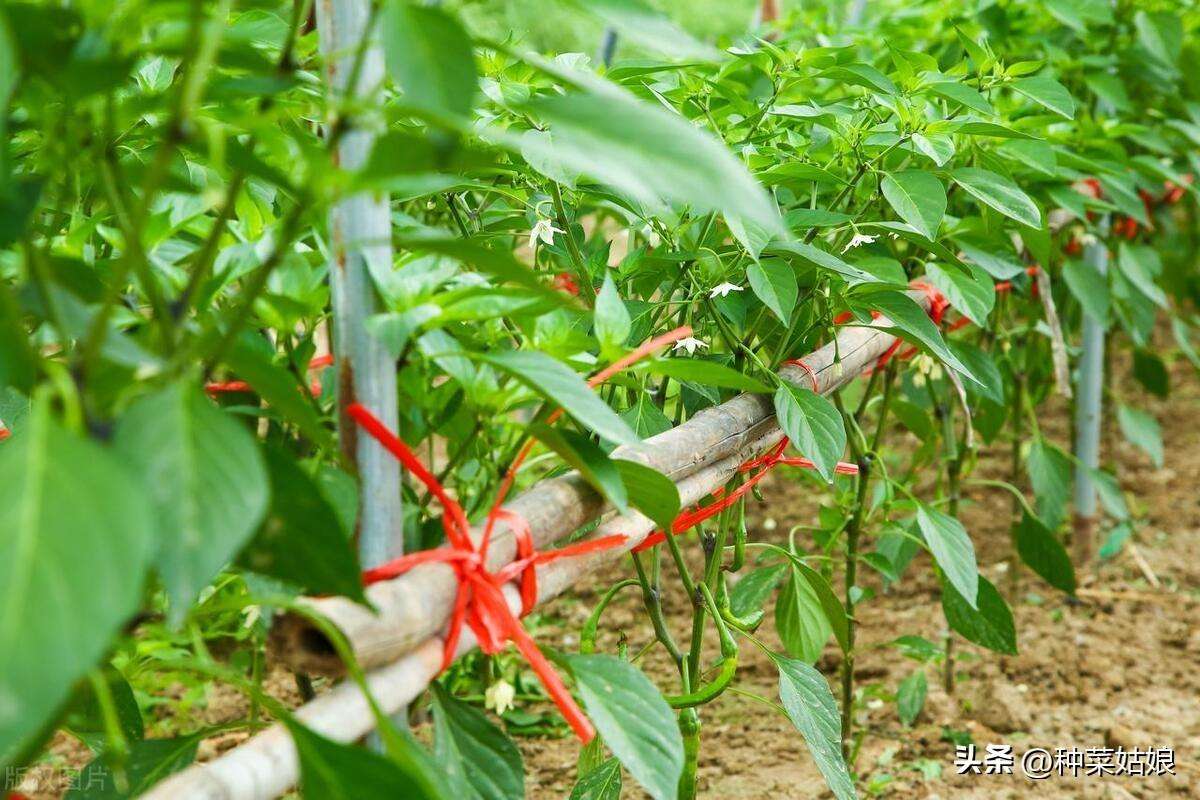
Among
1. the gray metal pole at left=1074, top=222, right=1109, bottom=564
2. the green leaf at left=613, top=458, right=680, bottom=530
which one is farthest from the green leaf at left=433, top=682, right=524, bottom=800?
the gray metal pole at left=1074, top=222, right=1109, bottom=564

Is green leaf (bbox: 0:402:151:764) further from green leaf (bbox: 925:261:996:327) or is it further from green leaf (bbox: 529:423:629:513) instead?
green leaf (bbox: 925:261:996:327)

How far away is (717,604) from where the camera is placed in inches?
36.6

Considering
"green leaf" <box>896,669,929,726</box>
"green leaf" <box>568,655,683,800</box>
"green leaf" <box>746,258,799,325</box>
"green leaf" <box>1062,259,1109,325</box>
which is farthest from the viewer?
"green leaf" <box>1062,259,1109,325</box>

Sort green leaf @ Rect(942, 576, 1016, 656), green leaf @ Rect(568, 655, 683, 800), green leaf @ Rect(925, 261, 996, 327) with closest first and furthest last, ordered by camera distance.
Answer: green leaf @ Rect(568, 655, 683, 800), green leaf @ Rect(925, 261, 996, 327), green leaf @ Rect(942, 576, 1016, 656)

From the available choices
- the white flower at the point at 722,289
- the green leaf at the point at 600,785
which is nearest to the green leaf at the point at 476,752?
the green leaf at the point at 600,785

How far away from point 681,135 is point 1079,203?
39.1 inches

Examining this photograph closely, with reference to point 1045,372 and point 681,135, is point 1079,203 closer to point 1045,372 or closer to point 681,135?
point 1045,372

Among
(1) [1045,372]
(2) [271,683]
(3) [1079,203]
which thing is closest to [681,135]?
(3) [1079,203]

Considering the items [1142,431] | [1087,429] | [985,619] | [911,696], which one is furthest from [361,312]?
[1142,431]

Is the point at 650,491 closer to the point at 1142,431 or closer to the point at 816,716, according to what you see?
the point at 816,716

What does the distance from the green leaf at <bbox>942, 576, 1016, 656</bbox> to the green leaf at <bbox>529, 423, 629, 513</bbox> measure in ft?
2.33

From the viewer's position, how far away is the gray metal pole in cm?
176

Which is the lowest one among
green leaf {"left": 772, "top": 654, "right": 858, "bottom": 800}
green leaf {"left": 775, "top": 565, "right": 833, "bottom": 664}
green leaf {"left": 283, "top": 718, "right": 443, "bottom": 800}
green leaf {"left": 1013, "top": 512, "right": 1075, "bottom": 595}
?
green leaf {"left": 1013, "top": 512, "right": 1075, "bottom": 595}

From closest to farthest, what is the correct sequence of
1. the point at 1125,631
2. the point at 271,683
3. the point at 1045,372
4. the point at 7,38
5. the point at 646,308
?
the point at 7,38, the point at 646,308, the point at 271,683, the point at 1125,631, the point at 1045,372
